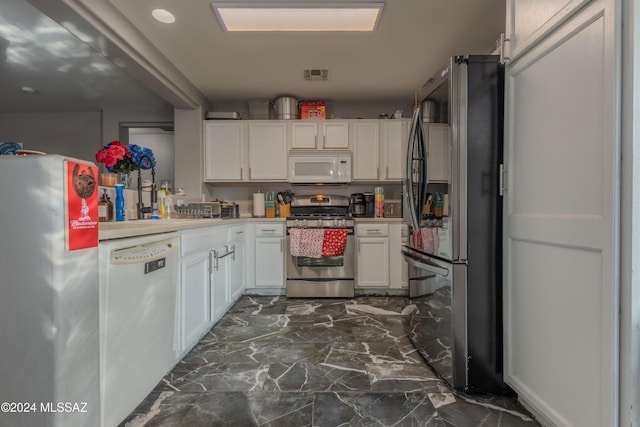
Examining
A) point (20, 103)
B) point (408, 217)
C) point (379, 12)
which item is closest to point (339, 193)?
point (408, 217)

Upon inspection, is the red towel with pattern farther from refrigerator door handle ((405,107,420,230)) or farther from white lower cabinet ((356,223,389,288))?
refrigerator door handle ((405,107,420,230))

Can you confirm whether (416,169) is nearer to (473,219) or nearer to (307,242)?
(473,219)

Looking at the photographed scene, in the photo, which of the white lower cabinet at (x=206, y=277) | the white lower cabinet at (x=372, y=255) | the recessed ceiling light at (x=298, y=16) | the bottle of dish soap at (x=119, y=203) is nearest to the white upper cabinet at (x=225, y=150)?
the white lower cabinet at (x=206, y=277)

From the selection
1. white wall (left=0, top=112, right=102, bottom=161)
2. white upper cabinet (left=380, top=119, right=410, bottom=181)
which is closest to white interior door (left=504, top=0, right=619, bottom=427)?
white upper cabinet (left=380, top=119, right=410, bottom=181)

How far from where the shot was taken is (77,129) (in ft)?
14.8

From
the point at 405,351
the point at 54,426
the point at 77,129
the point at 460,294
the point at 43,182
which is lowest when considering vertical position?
the point at 405,351

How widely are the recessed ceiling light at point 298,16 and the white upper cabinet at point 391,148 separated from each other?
1.46 meters

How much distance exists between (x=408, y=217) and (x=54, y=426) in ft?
6.60

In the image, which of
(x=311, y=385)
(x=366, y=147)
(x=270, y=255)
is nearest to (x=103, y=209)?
(x=311, y=385)

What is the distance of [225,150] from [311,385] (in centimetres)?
288

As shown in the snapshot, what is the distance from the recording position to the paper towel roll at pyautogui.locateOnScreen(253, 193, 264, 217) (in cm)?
397

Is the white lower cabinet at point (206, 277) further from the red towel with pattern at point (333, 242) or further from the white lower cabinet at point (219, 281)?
the red towel with pattern at point (333, 242)

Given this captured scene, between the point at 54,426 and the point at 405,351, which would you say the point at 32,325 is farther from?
the point at 405,351

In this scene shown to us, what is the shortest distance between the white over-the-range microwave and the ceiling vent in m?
0.82
